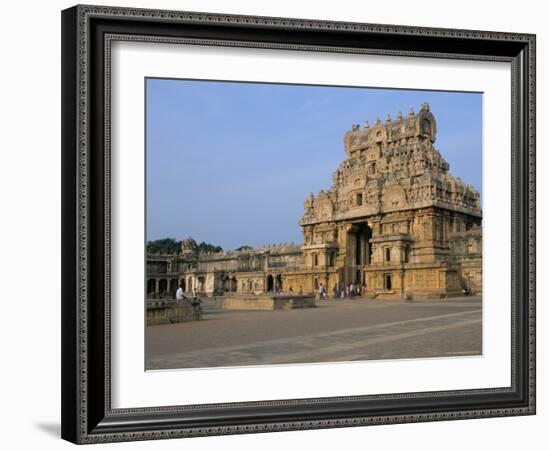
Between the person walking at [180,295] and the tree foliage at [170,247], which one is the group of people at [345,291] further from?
the person walking at [180,295]

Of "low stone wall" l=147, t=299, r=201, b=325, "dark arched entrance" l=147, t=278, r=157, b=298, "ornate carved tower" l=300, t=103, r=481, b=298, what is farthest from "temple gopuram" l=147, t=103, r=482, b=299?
"dark arched entrance" l=147, t=278, r=157, b=298

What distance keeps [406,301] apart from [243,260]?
7.89 ft

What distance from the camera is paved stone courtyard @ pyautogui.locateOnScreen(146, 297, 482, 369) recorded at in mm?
10000

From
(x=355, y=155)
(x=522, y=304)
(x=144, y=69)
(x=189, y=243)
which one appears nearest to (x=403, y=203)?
(x=355, y=155)

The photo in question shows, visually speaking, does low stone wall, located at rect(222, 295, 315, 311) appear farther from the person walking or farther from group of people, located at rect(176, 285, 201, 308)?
the person walking

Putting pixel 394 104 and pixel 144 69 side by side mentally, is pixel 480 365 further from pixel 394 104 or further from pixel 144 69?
pixel 144 69

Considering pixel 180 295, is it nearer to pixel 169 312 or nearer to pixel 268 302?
pixel 169 312

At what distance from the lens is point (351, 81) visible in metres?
10.5

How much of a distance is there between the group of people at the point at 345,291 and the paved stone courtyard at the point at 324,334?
0.45 feet

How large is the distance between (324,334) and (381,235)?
2098 millimetres

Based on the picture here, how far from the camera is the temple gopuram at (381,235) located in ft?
35.9

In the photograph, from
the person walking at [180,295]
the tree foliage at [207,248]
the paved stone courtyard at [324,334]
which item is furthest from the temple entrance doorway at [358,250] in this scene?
the person walking at [180,295]

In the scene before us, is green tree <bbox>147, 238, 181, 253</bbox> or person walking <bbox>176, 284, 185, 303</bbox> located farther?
person walking <bbox>176, 284, 185, 303</bbox>

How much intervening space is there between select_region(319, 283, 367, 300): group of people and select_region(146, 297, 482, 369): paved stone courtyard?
0.45ft
